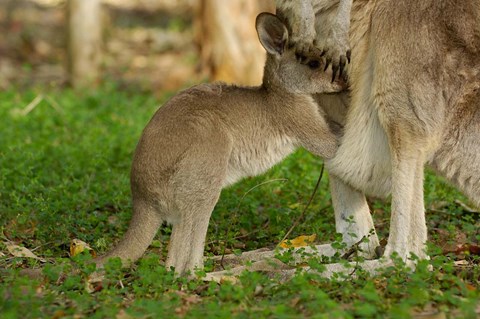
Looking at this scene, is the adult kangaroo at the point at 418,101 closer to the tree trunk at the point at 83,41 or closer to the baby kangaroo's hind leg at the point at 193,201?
the baby kangaroo's hind leg at the point at 193,201

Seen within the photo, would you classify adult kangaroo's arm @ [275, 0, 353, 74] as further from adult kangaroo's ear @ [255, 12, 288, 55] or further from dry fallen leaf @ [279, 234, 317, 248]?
dry fallen leaf @ [279, 234, 317, 248]

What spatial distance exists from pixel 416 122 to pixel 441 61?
0.32 m

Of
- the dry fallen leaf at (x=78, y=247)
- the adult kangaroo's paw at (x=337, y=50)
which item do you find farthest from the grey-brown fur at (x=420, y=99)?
the dry fallen leaf at (x=78, y=247)

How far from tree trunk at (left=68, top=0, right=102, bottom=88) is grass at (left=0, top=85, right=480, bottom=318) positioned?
1568mm

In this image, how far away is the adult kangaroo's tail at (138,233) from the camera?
437 centimetres

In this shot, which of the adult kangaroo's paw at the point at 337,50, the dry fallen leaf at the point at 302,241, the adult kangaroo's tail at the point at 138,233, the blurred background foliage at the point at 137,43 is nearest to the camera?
the adult kangaroo's tail at the point at 138,233

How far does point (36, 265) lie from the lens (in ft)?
15.0

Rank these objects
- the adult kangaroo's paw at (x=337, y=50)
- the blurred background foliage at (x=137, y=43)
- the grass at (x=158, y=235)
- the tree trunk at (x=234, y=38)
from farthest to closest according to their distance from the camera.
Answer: the blurred background foliage at (x=137, y=43) < the tree trunk at (x=234, y=38) < the adult kangaroo's paw at (x=337, y=50) < the grass at (x=158, y=235)

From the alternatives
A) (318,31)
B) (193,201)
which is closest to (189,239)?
(193,201)

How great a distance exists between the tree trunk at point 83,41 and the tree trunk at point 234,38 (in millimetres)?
1465

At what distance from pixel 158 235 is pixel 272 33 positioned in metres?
1.38

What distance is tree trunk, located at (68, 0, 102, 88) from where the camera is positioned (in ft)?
34.0

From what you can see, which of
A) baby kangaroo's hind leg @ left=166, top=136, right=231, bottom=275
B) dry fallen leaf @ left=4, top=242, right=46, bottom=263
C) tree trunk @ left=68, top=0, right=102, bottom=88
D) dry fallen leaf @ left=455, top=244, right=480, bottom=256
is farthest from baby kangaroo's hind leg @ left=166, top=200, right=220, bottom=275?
tree trunk @ left=68, top=0, right=102, bottom=88

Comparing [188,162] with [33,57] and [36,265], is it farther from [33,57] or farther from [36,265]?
[33,57]
